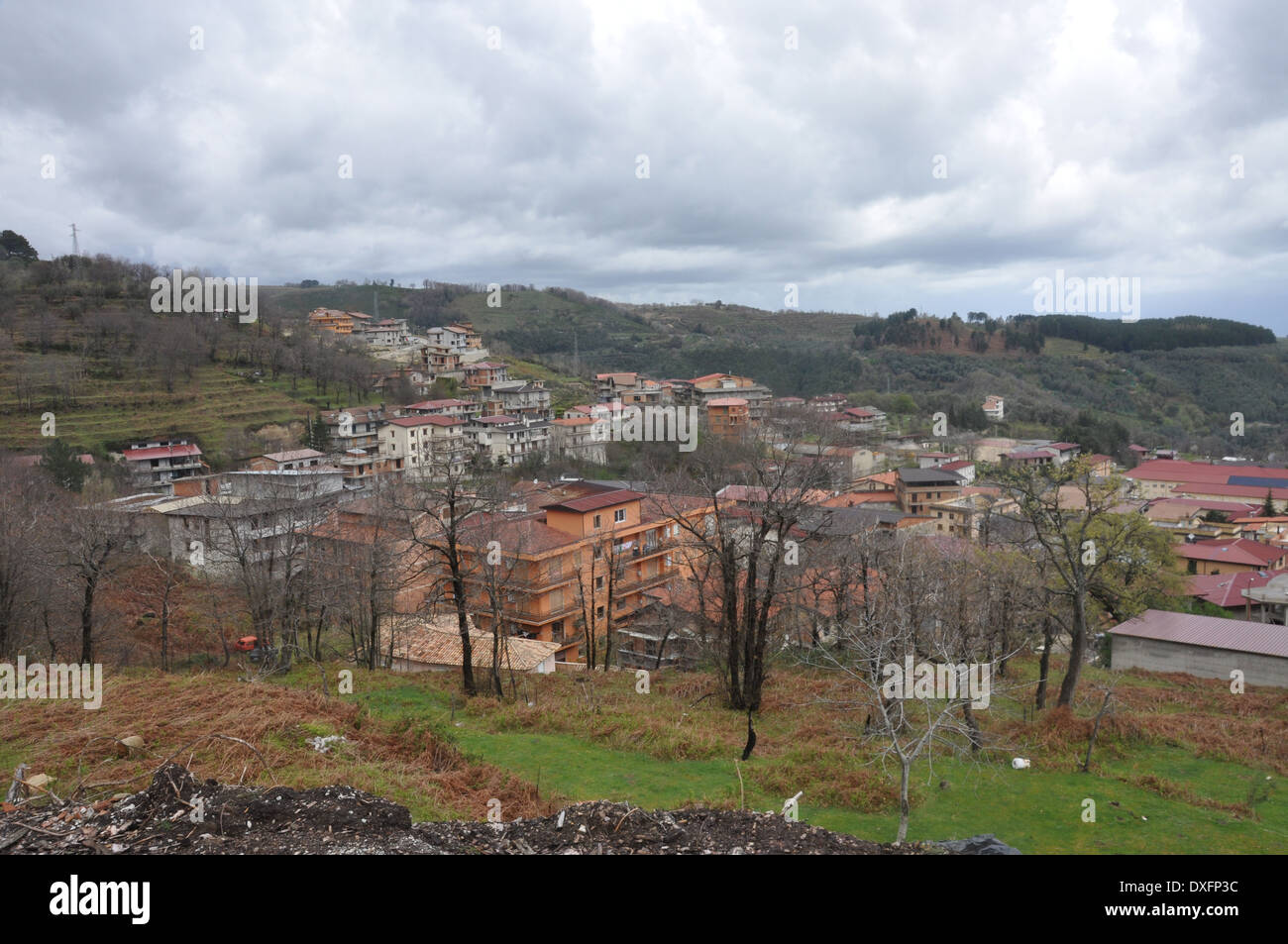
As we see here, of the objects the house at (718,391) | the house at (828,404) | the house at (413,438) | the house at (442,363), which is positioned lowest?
the house at (413,438)

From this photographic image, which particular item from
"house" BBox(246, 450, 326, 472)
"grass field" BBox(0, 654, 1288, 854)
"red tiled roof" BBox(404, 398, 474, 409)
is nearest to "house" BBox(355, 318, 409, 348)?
"red tiled roof" BBox(404, 398, 474, 409)

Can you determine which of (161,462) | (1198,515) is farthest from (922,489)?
(161,462)

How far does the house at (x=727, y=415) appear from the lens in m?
68.1

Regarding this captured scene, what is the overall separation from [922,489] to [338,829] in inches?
1995

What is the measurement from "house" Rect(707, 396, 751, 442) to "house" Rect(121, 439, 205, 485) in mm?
39542

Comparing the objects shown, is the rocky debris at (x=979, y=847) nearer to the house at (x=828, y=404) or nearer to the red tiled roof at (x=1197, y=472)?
the house at (x=828, y=404)

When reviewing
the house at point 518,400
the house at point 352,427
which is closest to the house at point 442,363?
the house at point 518,400

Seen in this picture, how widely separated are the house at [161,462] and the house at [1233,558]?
57.0 m

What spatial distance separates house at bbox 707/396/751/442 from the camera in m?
68.1

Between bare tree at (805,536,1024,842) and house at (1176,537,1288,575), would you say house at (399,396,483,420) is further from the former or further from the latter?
house at (1176,537,1288,575)

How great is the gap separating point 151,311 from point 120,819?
7479 centimetres

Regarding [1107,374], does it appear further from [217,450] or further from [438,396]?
[217,450]
